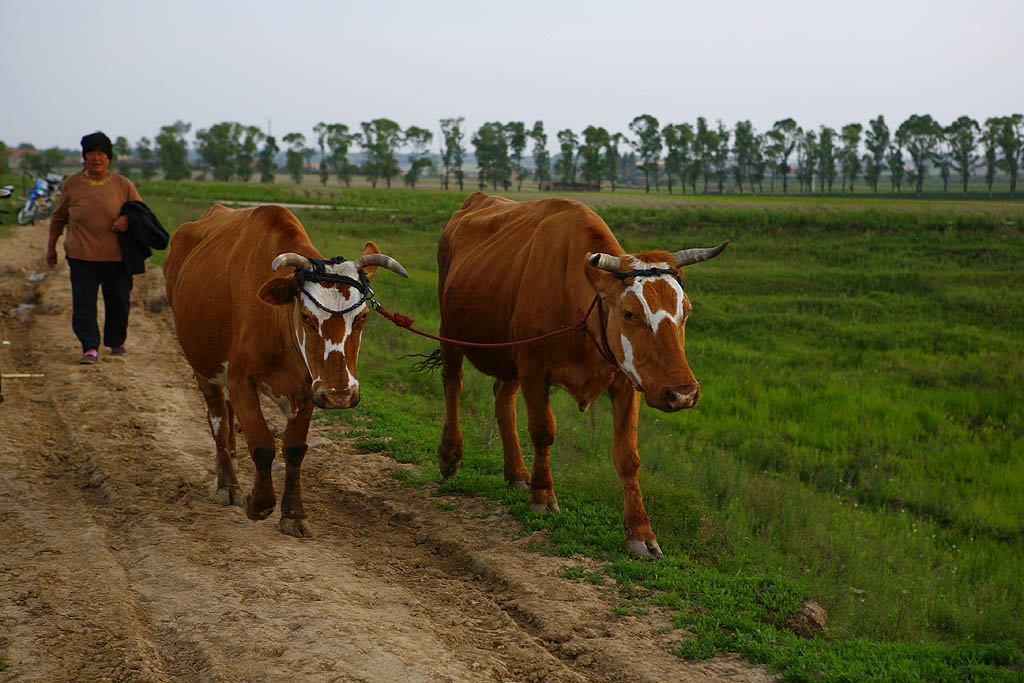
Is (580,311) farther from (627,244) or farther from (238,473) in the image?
(627,244)

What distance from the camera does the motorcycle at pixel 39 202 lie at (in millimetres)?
27781

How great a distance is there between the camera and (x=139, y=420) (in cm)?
821

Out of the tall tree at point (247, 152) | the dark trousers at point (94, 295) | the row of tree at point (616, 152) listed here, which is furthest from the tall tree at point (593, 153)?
the dark trousers at point (94, 295)

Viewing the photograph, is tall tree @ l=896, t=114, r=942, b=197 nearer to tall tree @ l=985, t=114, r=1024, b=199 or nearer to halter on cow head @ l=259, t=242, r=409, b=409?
tall tree @ l=985, t=114, r=1024, b=199

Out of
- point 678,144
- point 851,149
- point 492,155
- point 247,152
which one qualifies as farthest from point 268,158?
point 851,149

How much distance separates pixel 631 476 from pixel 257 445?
2465 mm

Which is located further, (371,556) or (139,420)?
(139,420)

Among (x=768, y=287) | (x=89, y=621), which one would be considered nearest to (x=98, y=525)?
(x=89, y=621)

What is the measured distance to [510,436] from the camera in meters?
6.96

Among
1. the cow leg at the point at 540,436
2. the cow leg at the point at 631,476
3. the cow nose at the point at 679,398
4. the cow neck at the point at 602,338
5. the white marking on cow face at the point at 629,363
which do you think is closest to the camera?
the cow nose at the point at 679,398

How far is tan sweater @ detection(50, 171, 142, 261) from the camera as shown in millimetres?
9477

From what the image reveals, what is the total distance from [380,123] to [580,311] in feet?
338

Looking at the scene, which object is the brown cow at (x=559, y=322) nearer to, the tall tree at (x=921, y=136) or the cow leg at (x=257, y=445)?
the cow leg at (x=257, y=445)

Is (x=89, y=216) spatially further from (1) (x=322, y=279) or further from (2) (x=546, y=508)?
(2) (x=546, y=508)
